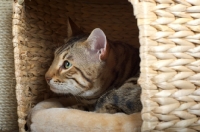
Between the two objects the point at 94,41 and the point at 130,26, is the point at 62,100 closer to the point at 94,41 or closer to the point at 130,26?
the point at 94,41

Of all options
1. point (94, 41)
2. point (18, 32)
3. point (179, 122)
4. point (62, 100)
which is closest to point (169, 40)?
point (179, 122)

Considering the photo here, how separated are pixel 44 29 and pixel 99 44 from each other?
0.37m

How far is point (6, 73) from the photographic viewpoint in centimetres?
165

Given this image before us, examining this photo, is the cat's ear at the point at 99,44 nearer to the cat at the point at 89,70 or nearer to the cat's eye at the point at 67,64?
the cat at the point at 89,70

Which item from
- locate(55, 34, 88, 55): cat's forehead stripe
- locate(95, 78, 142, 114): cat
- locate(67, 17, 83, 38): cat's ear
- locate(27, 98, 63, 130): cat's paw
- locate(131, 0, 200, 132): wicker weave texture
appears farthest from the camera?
locate(67, 17, 83, 38): cat's ear

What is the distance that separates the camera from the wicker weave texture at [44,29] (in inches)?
53.1

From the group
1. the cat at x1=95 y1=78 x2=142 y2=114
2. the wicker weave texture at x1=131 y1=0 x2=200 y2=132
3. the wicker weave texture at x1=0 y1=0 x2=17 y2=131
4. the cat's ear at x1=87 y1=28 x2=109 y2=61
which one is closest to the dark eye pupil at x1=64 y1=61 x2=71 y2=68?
the cat's ear at x1=87 y1=28 x2=109 y2=61

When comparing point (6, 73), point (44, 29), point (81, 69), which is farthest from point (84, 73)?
point (6, 73)

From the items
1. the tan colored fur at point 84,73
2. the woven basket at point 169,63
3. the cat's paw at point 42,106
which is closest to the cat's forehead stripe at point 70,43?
the tan colored fur at point 84,73

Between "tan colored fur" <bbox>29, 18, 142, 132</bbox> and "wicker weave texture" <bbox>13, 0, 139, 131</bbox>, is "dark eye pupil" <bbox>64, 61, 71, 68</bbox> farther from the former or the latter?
"wicker weave texture" <bbox>13, 0, 139, 131</bbox>

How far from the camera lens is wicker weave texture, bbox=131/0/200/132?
0.89 m

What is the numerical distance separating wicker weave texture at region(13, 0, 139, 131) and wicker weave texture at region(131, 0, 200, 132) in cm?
64

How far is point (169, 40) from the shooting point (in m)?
0.89

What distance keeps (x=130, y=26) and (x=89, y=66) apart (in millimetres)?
514
